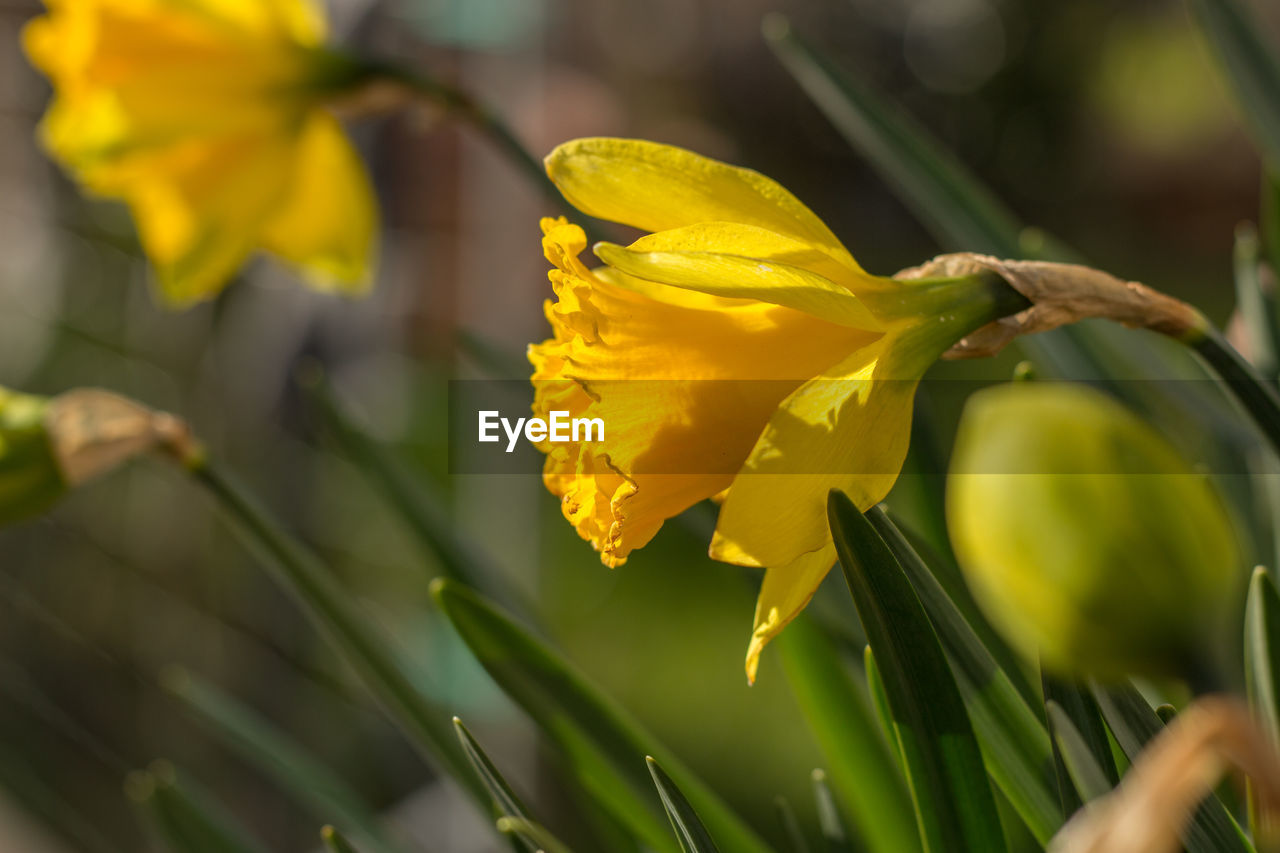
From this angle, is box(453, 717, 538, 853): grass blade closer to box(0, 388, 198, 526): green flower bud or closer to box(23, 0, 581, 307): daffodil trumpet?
box(0, 388, 198, 526): green flower bud

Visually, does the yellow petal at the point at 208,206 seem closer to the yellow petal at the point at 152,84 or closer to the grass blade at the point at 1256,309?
the yellow petal at the point at 152,84

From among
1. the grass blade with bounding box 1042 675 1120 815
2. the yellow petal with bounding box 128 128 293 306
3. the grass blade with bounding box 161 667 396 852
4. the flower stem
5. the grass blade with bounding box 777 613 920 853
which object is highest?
the yellow petal with bounding box 128 128 293 306

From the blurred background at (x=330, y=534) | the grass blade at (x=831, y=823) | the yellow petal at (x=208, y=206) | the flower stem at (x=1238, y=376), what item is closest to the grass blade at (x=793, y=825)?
the grass blade at (x=831, y=823)

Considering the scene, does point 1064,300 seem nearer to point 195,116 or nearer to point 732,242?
point 732,242

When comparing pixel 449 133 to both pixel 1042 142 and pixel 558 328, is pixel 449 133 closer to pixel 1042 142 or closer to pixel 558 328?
pixel 558 328

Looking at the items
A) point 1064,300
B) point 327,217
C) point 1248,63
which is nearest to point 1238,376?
point 1064,300

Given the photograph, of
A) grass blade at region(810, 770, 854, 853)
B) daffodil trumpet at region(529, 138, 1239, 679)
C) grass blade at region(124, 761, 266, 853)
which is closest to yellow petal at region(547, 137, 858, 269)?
daffodil trumpet at region(529, 138, 1239, 679)

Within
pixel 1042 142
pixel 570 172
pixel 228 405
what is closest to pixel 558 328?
pixel 570 172
